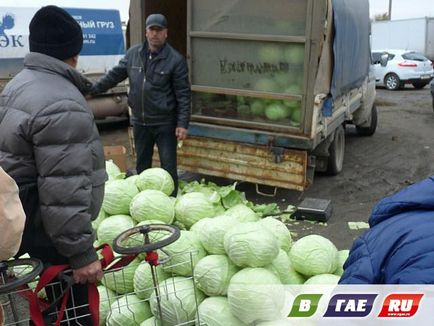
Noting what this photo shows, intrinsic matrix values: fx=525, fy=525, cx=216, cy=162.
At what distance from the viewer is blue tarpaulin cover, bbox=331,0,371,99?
21.4 ft

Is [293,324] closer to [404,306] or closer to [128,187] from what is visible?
[404,306]

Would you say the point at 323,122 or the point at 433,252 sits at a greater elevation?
the point at 433,252

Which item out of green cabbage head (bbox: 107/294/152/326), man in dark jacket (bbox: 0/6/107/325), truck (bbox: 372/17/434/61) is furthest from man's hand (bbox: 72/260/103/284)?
truck (bbox: 372/17/434/61)

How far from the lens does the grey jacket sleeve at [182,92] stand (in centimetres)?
592

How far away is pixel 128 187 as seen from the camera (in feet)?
14.2

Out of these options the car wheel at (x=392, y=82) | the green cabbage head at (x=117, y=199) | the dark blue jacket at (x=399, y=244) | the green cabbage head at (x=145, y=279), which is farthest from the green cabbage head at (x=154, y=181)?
the car wheel at (x=392, y=82)

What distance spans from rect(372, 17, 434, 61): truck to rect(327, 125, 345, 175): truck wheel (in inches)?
808

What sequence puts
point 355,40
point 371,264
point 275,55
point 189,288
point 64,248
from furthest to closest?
point 355,40 → point 275,55 → point 189,288 → point 64,248 → point 371,264

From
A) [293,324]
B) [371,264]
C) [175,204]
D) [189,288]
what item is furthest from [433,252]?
[175,204]

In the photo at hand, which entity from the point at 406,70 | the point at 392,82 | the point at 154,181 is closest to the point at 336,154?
the point at 154,181

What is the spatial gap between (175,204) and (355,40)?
5.10 metres

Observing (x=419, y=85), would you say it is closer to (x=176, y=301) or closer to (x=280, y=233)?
(x=280, y=233)

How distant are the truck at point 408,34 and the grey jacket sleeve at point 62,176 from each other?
2677 centimetres

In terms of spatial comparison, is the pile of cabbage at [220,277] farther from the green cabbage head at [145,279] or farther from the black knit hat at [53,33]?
the black knit hat at [53,33]
